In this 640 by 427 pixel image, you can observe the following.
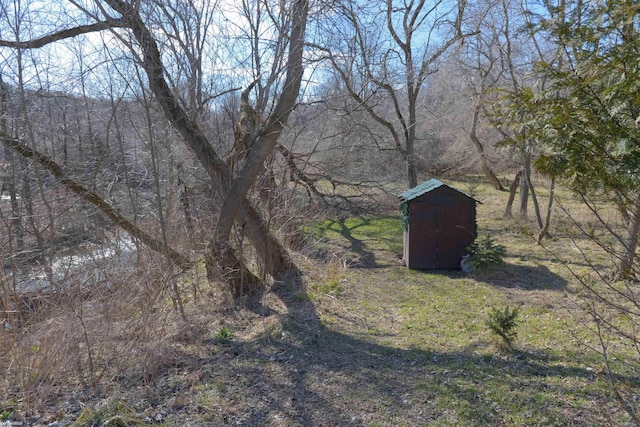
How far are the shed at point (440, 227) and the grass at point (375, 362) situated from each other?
0.84m

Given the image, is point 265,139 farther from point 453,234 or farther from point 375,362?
point 453,234

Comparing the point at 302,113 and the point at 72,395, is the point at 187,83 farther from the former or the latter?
the point at 72,395

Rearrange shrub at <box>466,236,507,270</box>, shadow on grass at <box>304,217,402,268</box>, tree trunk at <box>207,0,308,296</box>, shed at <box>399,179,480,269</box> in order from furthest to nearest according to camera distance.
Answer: shadow on grass at <box>304,217,402,268</box> → shed at <box>399,179,480,269</box> → shrub at <box>466,236,507,270</box> → tree trunk at <box>207,0,308,296</box>

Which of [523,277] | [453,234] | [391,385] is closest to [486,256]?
[523,277]

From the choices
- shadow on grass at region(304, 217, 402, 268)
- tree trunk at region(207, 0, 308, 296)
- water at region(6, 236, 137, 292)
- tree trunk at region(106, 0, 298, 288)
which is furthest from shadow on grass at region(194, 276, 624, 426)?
shadow on grass at region(304, 217, 402, 268)

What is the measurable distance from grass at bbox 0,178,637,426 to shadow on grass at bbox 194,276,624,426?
0.02 metres

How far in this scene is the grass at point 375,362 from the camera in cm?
388

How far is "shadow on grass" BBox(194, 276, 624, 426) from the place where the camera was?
12.6 feet

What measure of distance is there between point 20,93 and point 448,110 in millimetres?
19481

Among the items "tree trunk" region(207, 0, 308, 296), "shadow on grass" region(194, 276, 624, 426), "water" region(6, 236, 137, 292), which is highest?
"tree trunk" region(207, 0, 308, 296)

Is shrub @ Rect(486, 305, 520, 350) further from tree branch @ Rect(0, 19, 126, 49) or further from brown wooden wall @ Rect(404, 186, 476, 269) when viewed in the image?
tree branch @ Rect(0, 19, 126, 49)

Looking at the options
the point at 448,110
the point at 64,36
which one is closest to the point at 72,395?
the point at 64,36

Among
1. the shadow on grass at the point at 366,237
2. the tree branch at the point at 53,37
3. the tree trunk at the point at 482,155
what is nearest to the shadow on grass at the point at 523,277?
the shadow on grass at the point at 366,237

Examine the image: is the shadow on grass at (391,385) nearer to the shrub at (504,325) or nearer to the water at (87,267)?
the shrub at (504,325)
